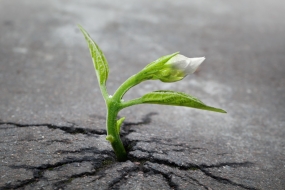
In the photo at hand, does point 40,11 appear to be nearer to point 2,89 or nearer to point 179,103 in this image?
point 2,89

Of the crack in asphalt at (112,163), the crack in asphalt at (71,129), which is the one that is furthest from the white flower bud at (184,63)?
the crack in asphalt at (71,129)

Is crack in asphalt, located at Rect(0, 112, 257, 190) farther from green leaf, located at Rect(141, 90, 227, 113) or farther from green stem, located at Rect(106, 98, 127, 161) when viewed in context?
green leaf, located at Rect(141, 90, 227, 113)

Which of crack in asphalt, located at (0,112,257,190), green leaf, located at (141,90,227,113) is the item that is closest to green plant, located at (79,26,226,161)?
green leaf, located at (141,90,227,113)

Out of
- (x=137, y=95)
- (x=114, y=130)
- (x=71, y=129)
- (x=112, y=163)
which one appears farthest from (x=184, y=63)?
(x=137, y=95)

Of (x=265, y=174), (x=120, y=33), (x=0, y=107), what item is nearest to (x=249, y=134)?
(x=265, y=174)

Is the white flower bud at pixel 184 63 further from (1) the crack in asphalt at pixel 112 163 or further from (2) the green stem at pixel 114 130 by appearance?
(1) the crack in asphalt at pixel 112 163

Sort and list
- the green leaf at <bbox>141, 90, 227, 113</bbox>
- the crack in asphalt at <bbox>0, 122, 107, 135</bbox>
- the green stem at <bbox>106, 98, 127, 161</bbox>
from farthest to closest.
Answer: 1. the crack in asphalt at <bbox>0, 122, 107, 135</bbox>
2. the green stem at <bbox>106, 98, 127, 161</bbox>
3. the green leaf at <bbox>141, 90, 227, 113</bbox>
